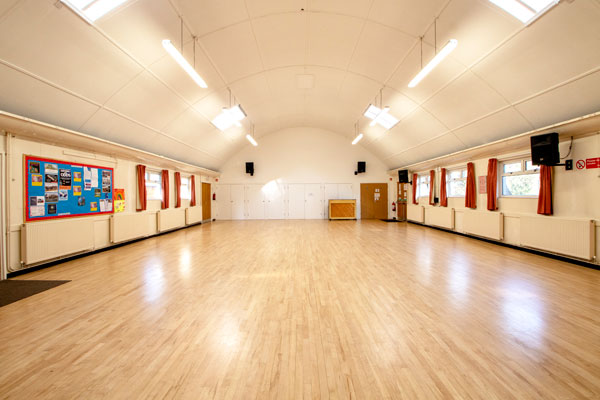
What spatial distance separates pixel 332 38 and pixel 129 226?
23.9ft

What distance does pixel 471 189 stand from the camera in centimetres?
773

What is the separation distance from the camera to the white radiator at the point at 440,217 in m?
8.71

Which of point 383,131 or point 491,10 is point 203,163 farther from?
point 491,10

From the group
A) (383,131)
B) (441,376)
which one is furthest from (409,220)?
(441,376)

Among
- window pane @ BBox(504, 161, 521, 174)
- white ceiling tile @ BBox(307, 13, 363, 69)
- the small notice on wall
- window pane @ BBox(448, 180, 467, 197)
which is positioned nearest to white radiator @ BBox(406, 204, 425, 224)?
window pane @ BBox(448, 180, 467, 197)

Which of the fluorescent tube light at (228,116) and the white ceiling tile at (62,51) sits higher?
the fluorescent tube light at (228,116)

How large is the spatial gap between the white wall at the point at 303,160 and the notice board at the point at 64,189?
749cm

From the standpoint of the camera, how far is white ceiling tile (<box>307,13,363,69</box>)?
4.85 meters

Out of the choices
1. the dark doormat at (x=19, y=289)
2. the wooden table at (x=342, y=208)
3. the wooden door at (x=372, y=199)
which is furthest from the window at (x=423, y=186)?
the dark doormat at (x=19, y=289)

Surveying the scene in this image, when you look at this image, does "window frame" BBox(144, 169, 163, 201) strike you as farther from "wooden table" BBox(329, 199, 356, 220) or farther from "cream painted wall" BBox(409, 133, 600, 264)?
"cream painted wall" BBox(409, 133, 600, 264)

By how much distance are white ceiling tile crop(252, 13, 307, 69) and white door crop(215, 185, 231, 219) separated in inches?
328

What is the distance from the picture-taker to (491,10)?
3713 millimetres

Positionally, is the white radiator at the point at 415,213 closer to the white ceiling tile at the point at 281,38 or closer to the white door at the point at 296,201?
the white door at the point at 296,201

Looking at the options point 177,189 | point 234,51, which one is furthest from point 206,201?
point 234,51
